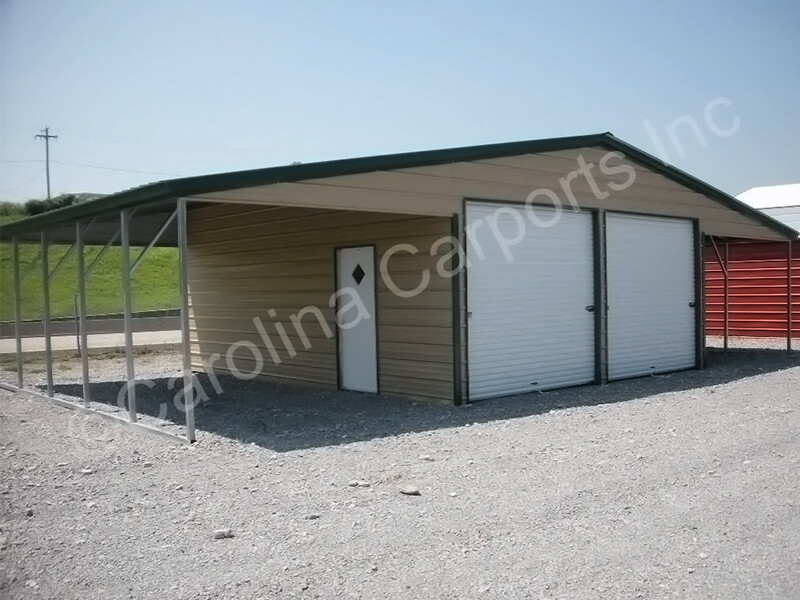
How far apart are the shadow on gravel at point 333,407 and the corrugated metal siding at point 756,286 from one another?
584cm

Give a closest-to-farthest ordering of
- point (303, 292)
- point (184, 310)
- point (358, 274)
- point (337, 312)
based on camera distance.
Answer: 1. point (184, 310)
2. point (358, 274)
3. point (337, 312)
4. point (303, 292)

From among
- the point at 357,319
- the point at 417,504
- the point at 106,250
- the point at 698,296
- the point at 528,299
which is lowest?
the point at 417,504

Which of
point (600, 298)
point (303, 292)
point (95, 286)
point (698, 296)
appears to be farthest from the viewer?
point (95, 286)

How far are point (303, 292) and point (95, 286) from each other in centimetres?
2617

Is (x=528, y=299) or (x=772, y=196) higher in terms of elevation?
(x=772, y=196)

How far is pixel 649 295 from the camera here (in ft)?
39.5

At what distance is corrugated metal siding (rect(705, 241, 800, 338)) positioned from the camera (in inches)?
707

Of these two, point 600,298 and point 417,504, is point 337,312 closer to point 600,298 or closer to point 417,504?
point 600,298

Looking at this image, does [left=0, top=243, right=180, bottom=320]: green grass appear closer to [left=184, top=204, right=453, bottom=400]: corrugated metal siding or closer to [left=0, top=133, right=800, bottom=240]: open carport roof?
[left=184, top=204, right=453, bottom=400]: corrugated metal siding

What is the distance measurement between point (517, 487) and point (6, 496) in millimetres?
3816

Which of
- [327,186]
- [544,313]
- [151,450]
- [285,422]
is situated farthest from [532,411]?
[151,450]

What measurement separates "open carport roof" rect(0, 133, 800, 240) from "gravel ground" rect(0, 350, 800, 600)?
2442 millimetres

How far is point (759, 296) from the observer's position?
60.5 ft

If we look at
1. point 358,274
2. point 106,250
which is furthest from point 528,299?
point 106,250
